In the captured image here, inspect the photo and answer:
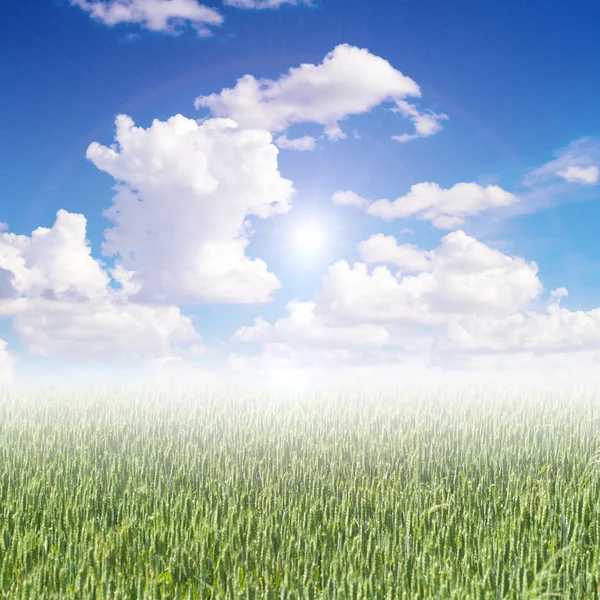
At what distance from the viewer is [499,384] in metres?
19.8

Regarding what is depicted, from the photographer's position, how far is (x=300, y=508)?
6285mm

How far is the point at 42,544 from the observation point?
582 cm

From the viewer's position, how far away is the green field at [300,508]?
4.99 metres

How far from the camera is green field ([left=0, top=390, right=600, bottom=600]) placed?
4986 mm

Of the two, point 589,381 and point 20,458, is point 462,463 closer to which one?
point 20,458

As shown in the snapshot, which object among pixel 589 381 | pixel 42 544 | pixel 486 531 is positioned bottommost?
pixel 42 544

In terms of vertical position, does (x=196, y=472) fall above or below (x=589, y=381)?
below

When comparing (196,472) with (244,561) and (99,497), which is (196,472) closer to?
(99,497)

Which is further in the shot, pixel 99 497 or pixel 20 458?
pixel 20 458

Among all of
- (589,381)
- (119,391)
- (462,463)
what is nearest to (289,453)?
(462,463)

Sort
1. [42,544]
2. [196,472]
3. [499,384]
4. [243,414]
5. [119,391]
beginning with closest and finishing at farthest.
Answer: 1. [42,544]
2. [196,472]
3. [243,414]
4. [119,391]
5. [499,384]

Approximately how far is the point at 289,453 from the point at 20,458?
12.6ft

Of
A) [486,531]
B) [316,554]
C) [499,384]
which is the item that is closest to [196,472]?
[316,554]

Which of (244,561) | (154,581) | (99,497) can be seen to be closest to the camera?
(154,581)
